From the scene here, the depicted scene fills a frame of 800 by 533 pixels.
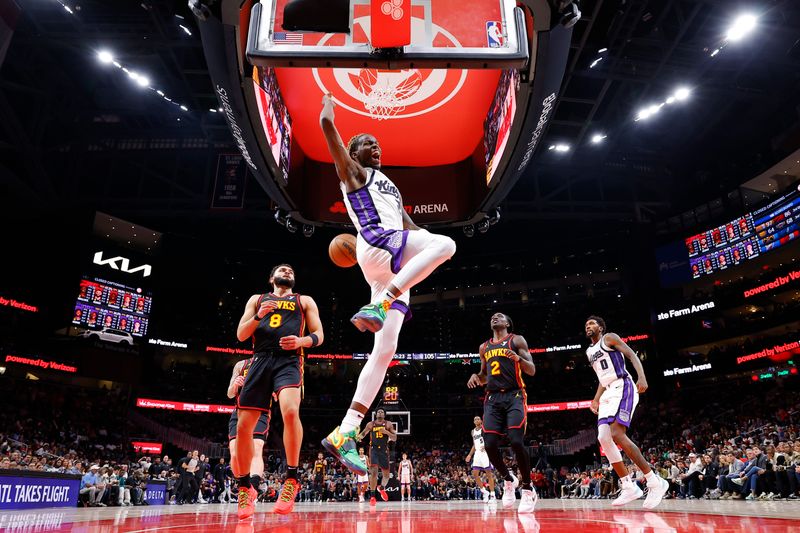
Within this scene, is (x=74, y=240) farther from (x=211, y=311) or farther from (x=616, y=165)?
(x=616, y=165)

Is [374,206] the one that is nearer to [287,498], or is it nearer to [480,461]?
[287,498]

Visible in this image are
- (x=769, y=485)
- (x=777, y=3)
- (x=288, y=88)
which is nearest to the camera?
(x=288, y=88)

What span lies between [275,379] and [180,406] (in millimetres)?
27555

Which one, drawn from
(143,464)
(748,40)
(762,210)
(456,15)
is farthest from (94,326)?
(762,210)

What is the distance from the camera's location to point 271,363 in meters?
4.62

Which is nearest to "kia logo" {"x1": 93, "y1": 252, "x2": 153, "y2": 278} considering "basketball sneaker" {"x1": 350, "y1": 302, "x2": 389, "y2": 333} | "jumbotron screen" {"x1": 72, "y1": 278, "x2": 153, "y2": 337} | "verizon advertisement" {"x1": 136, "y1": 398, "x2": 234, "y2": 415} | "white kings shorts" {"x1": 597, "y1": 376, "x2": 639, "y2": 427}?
"jumbotron screen" {"x1": 72, "y1": 278, "x2": 153, "y2": 337}

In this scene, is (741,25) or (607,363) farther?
(741,25)

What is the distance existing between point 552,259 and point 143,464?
26353 millimetres

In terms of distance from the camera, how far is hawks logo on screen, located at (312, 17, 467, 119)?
679cm

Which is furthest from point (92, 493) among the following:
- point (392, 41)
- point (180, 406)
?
point (180, 406)

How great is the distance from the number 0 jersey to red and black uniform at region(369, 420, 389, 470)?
454 cm

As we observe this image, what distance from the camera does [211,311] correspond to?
1318 inches

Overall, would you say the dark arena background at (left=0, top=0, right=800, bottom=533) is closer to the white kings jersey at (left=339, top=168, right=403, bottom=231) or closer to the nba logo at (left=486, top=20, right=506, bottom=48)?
the nba logo at (left=486, top=20, right=506, bottom=48)

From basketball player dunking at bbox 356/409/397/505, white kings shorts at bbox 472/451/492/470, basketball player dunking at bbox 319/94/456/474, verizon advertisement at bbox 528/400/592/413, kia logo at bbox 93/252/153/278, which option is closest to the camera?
basketball player dunking at bbox 319/94/456/474
